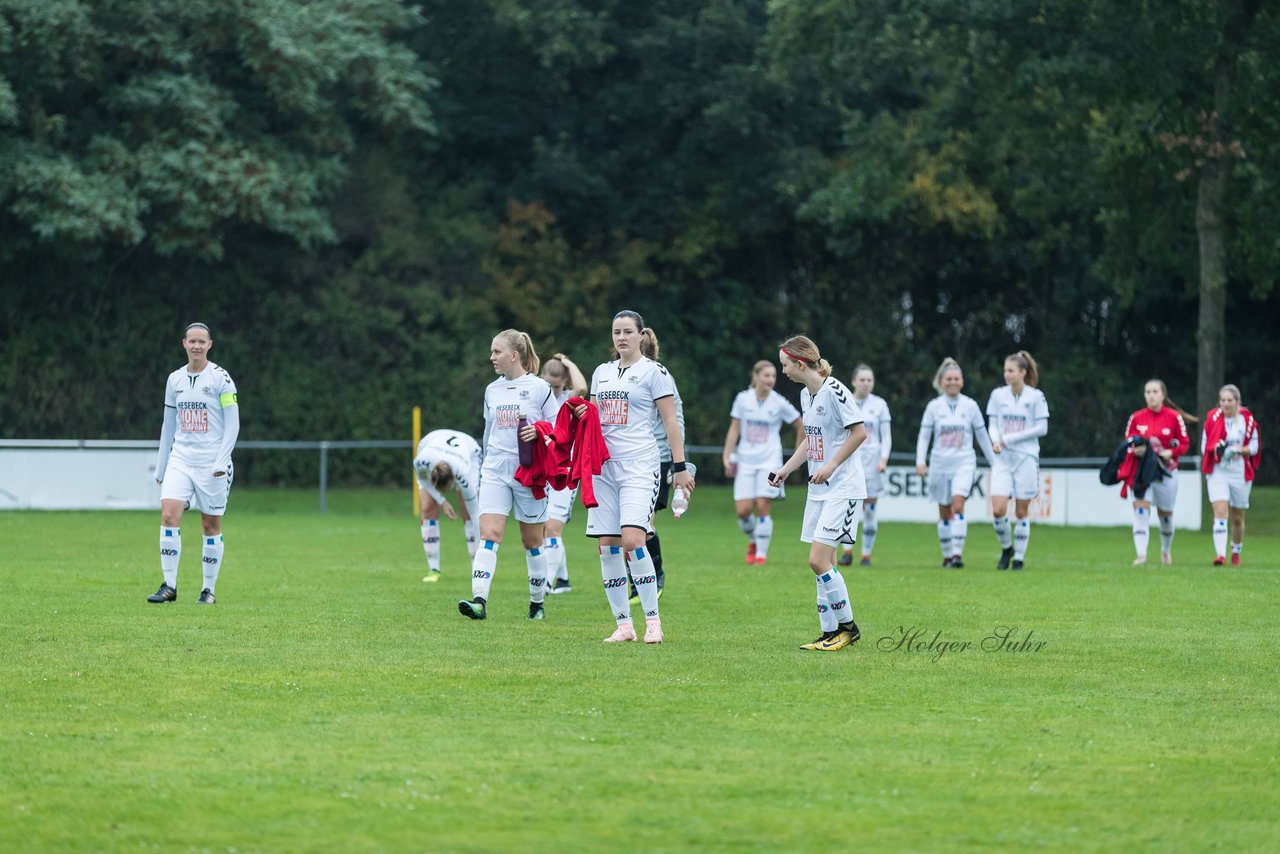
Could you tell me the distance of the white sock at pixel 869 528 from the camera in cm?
2041

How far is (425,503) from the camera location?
16953mm

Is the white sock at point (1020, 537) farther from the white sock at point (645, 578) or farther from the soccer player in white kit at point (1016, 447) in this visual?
the white sock at point (645, 578)

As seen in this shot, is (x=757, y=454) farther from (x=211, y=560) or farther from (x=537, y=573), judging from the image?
(x=211, y=560)

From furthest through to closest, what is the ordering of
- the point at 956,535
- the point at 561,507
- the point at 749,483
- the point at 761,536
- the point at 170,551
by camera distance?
the point at 761,536 < the point at 749,483 < the point at 956,535 < the point at 561,507 < the point at 170,551

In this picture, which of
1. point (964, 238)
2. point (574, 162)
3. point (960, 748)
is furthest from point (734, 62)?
point (960, 748)

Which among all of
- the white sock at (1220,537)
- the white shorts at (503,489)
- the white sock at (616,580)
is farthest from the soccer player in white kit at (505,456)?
the white sock at (1220,537)

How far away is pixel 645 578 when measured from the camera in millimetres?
11516

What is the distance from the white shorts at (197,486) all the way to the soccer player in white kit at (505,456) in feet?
7.45

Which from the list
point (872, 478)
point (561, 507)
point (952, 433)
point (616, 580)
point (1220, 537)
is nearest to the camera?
point (616, 580)

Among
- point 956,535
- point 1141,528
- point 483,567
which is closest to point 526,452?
point 483,567

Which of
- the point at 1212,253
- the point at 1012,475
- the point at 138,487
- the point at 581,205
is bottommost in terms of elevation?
the point at 138,487

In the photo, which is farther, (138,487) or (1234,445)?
(138,487)

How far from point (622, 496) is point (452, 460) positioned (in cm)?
473

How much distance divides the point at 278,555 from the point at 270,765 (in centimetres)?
1319
